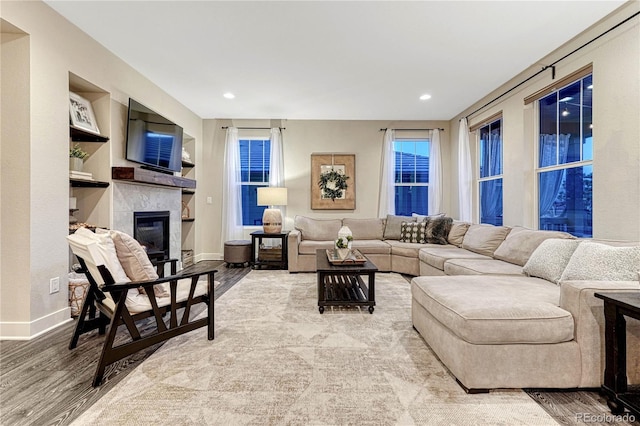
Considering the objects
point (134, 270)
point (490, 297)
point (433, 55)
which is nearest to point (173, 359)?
point (134, 270)

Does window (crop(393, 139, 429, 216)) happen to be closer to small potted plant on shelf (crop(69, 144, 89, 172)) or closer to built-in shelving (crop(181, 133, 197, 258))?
built-in shelving (crop(181, 133, 197, 258))

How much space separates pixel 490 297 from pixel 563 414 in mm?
632

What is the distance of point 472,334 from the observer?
163 centimetres

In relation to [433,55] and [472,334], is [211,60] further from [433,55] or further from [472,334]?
[472,334]

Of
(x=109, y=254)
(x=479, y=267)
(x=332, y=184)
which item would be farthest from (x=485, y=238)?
(x=109, y=254)

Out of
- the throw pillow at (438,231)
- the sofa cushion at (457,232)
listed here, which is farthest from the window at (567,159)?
the throw pillow at (438,231)

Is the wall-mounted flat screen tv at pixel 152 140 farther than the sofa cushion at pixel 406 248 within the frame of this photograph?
No

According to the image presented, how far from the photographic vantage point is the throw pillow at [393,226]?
17.1ft

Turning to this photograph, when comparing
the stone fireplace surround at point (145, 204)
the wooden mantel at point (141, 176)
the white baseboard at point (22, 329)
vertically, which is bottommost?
the white baseboard at point (22, 329)

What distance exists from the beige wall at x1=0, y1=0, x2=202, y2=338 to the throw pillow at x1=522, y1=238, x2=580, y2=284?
4.13m

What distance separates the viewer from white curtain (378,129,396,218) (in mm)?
5730

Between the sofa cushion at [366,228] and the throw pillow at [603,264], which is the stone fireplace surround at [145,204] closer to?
the sofa cushion at [366,228]

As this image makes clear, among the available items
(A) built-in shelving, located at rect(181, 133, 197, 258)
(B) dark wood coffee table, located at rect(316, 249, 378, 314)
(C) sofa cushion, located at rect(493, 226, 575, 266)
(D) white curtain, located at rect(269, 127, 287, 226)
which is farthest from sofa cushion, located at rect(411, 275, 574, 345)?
(A) built-in shelving, located at rect(181, 133, 197, 258)

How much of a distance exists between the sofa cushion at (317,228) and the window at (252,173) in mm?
1045
